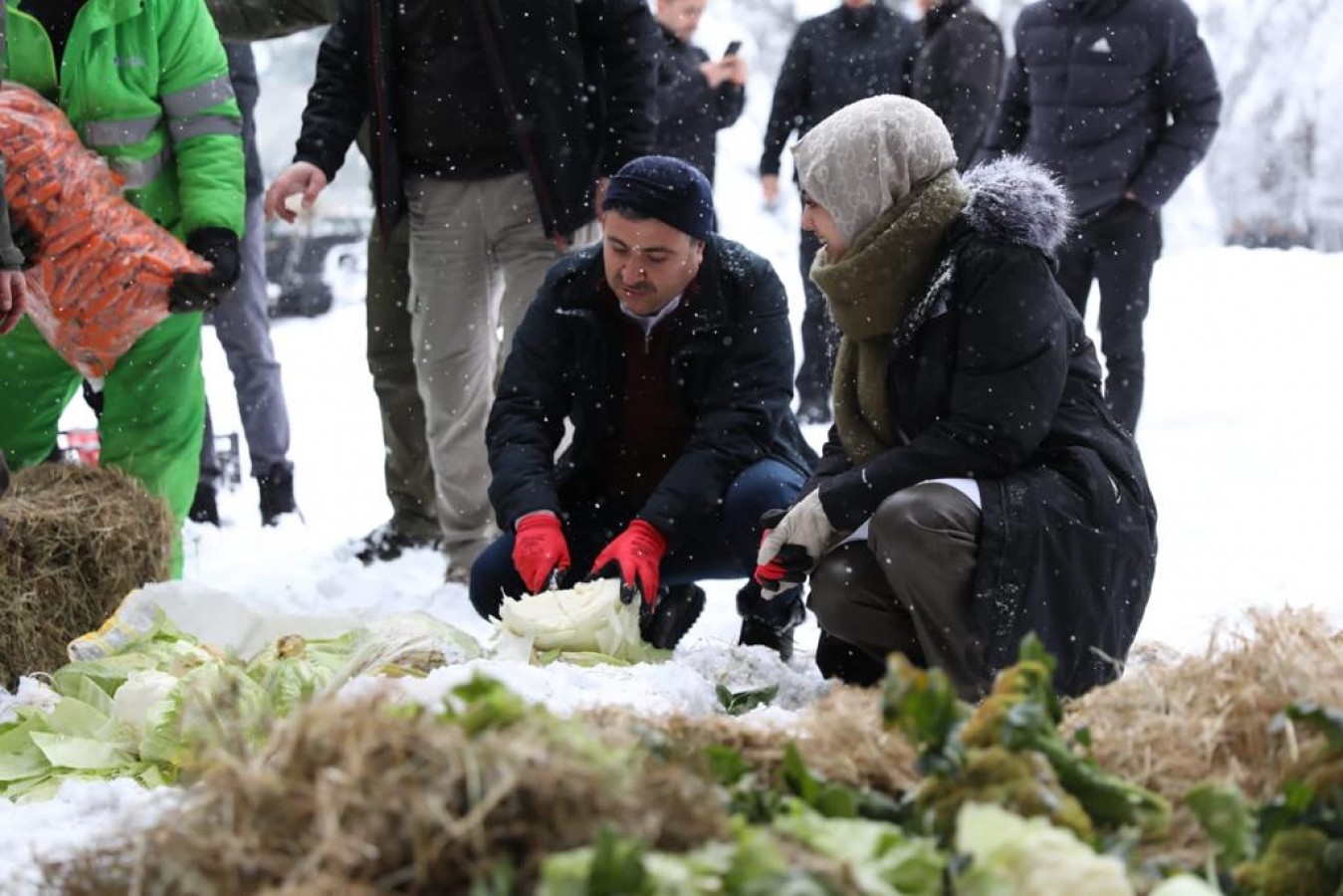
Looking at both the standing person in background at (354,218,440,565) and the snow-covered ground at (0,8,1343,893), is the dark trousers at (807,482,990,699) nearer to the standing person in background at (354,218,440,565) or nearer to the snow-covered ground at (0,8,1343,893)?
the snow-covered ground at (0,8,1343,893)

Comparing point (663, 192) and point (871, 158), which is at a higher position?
point (871, 158)

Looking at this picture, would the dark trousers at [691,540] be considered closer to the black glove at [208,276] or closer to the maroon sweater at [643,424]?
the maroon sweater at [643,424]

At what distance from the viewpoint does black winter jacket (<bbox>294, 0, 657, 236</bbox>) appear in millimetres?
4914

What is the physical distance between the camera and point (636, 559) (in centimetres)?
382

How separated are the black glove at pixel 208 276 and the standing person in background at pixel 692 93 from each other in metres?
2.97

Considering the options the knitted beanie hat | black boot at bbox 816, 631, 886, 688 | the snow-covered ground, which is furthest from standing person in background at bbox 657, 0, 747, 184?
black boot at bbox 816, 631, 886, 688

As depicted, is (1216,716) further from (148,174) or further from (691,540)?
(148,174)

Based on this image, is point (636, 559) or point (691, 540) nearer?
point (636, 559)

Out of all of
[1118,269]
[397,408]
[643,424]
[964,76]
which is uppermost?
[964,76]

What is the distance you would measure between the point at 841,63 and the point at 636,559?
4147 mm

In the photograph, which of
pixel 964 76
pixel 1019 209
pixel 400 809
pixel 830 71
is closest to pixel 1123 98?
pixel 964 76

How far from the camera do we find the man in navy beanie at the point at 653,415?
12.8 feet

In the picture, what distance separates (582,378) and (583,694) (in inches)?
49.6

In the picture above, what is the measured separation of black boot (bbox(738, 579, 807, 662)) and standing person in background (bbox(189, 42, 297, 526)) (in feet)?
9.65
